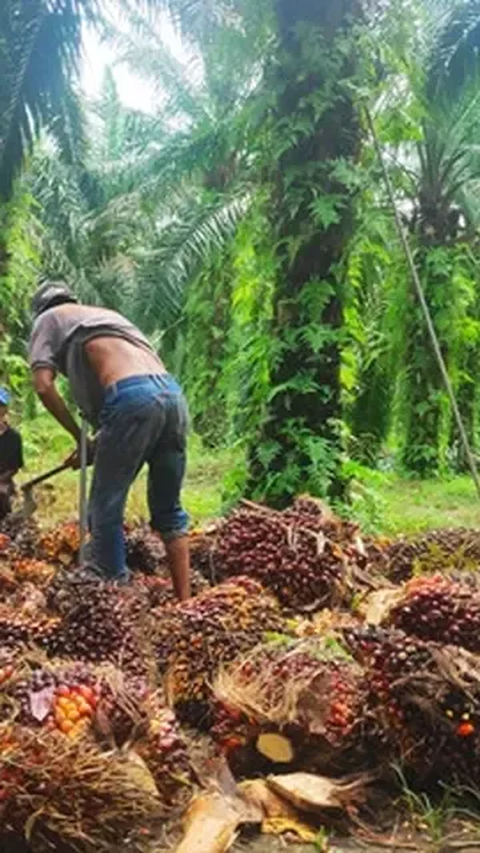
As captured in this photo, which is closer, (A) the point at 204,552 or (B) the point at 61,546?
(A) the point at 204,552

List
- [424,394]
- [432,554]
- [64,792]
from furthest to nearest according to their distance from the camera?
[424,394] → [432,554] → [64,792]

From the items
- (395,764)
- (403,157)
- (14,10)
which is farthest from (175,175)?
(395,764)

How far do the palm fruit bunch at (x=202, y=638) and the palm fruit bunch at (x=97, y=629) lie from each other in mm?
81

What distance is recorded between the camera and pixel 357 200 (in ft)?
20.2

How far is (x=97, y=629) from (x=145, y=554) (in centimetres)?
162

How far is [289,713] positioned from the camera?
220 centimetres

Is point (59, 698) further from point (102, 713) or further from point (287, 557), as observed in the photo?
point (287, 557)

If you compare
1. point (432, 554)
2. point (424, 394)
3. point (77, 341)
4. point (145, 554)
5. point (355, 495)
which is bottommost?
point (424, 394)

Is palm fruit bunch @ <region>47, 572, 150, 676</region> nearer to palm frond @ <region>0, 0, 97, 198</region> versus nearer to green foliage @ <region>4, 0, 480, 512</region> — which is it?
green foliage @ <region>4, 0, 480, 512</region>

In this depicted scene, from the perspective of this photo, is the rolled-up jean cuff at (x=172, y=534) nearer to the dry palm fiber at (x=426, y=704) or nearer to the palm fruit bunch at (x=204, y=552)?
the palm fruit bunch at (x=204, y=552)

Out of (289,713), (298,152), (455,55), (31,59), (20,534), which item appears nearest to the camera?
(289,713)

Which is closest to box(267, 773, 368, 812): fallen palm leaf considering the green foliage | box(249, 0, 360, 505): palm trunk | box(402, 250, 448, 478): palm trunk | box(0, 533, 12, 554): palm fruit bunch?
box(0, 533, 12, 554): palm fruit bunch

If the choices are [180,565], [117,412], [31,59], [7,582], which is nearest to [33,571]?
[7,582]

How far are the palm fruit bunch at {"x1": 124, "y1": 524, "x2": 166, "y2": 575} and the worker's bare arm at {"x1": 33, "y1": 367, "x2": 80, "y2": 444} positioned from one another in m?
0.53
